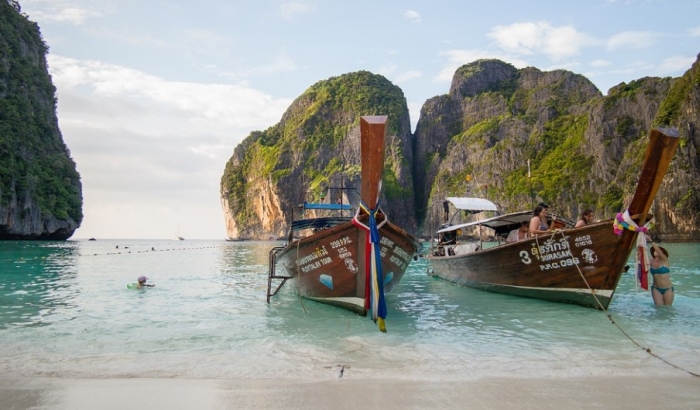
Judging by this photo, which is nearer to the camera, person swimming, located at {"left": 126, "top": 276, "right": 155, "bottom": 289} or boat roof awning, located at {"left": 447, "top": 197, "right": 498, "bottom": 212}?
person swimming, located at {"left": 126, "top": 276, "right": 155, "bottom": 289}

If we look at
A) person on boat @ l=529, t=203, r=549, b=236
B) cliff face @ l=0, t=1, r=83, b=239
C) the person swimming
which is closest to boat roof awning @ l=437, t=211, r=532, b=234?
person on boat @ l=529, t=203, r=549, b=236

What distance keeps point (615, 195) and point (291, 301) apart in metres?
63.9

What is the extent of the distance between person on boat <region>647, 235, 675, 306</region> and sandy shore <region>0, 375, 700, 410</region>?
5.16 meters

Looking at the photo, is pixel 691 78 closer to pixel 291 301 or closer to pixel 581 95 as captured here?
pixel 581 95

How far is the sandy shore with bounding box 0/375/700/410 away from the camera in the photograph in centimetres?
391

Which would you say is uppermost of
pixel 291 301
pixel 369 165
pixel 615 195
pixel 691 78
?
pixel 691 78

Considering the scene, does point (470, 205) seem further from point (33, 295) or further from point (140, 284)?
point (33, 295)

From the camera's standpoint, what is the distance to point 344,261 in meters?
8.89

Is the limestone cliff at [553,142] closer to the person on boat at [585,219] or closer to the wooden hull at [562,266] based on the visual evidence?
the wooden hull at [562,266]

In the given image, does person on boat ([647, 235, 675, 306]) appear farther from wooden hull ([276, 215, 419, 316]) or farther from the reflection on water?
the reflection on water

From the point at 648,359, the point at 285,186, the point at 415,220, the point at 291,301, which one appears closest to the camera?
the point at 648,359

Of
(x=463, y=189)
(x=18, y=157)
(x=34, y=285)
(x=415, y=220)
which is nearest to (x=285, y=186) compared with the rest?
(x=415, y=220)

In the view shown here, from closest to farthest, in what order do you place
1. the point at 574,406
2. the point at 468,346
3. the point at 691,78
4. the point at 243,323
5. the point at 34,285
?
the point at 574,406 < the point at 468,346 < the point at 243,323 < the point at 34,285 < the point at 691,78

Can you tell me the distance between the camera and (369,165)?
6.57 meters
